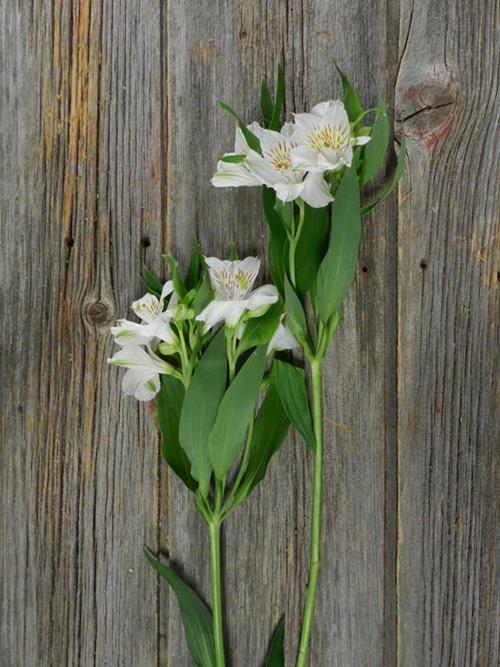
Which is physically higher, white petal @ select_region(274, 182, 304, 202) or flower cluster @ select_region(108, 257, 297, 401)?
white petal @ select_region(274, 182, 304, 202)

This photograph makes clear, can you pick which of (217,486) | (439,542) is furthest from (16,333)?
Result: (439,542)

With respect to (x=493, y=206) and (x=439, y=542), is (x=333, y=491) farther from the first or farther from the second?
(x=493, y=206)

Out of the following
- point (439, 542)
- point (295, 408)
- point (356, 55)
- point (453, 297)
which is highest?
point (356, 55)

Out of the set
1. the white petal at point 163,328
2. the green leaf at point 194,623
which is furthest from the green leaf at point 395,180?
the green leaf at point 194,623

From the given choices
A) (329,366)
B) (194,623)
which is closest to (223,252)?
(329,366)

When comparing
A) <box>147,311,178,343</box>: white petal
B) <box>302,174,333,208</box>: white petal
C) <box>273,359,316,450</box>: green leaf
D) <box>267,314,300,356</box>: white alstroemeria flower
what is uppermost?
<box>302,174,333,208</box>: white petal

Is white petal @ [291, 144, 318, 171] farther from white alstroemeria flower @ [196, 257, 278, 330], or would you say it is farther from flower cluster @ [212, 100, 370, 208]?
white alstroemeria flower @ [196, 257, 278, 330]

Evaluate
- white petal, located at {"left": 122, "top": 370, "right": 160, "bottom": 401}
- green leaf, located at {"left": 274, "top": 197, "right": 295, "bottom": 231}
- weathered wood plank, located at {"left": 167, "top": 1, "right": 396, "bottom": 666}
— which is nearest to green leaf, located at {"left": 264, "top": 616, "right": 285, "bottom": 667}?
→ weathered wood plank, located at {"left": 167, "top": 1, "right": 396, "bottom": 666}
